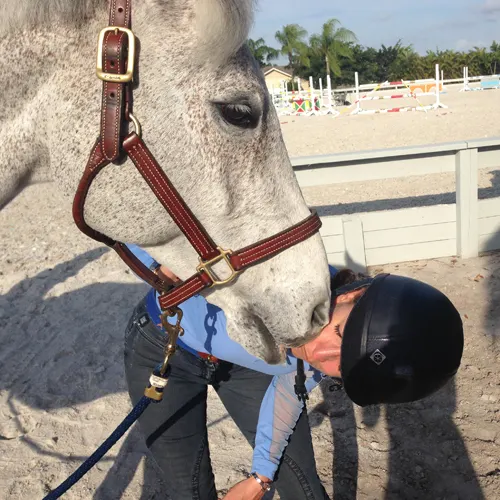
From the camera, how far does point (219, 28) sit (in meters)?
1.42

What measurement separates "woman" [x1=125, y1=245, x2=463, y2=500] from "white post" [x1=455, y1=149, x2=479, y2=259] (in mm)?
3616

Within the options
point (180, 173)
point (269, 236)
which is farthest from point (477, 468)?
point (180, 173)

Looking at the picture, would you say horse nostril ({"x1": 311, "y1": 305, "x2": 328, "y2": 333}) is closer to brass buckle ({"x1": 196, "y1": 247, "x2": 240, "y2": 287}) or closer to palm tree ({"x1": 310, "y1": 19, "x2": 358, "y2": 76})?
brass buckle ({"x1": 196, "y1": 247, "x2": 240, "y2": 287})

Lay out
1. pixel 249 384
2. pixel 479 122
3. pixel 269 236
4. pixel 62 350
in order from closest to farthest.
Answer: pixel 269 236, pixel 249 384, pixel 62 350, pixel 479 122

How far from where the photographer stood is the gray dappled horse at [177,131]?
1433mm

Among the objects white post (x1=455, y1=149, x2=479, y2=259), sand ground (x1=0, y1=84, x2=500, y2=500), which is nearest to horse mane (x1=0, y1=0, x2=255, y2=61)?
sand ground (x1=0, y1=84, x2=500, y2=500)

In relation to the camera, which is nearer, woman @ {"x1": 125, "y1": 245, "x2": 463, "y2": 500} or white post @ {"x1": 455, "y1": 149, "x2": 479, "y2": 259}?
woman @ {"x1": 125, "y1": 245, "x2": 463, "y2": 500}

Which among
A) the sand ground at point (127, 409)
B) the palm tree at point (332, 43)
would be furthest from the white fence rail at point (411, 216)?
the palm tree at point (332, 43)

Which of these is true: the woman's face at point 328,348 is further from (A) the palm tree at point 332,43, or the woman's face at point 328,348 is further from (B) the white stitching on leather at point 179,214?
(A) the palm tree at point 332,43

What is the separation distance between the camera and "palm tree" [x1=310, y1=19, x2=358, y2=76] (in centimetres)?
4819

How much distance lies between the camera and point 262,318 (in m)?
1.73

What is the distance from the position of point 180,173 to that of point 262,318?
54 centimetres

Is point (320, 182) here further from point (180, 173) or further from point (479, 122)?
point (479, 122)

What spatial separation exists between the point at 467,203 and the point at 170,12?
14.9ft
